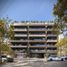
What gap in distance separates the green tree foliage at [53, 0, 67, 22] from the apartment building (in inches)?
2777

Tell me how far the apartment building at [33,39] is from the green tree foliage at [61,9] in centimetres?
7054

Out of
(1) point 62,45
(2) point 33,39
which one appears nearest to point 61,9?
(1) point 62,45

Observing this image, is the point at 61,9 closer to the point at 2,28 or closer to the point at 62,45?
the point at 2,28

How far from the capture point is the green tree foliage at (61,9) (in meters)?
11.5

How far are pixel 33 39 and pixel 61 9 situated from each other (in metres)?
74.9

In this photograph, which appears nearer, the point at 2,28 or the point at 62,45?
the point at 2,28

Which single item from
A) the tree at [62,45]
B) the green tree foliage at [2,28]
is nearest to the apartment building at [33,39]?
the tree at [62,45]

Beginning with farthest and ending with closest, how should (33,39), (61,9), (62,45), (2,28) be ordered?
(33,39) → (62,45) → (2,28) → (61,9)

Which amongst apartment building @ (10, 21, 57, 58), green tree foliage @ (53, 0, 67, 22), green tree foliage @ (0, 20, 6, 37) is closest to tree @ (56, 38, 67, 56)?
green tree foliage @ (0, 20, 6, 37)

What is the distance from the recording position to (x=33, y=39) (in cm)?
8675

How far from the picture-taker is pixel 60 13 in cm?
1208

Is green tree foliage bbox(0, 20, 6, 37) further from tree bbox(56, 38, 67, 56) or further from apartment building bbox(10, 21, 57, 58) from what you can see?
apartment building bbox(10, 21, 57, 58)

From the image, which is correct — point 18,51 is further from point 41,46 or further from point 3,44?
point 3,44

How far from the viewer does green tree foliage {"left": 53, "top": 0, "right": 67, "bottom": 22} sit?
11547mm
